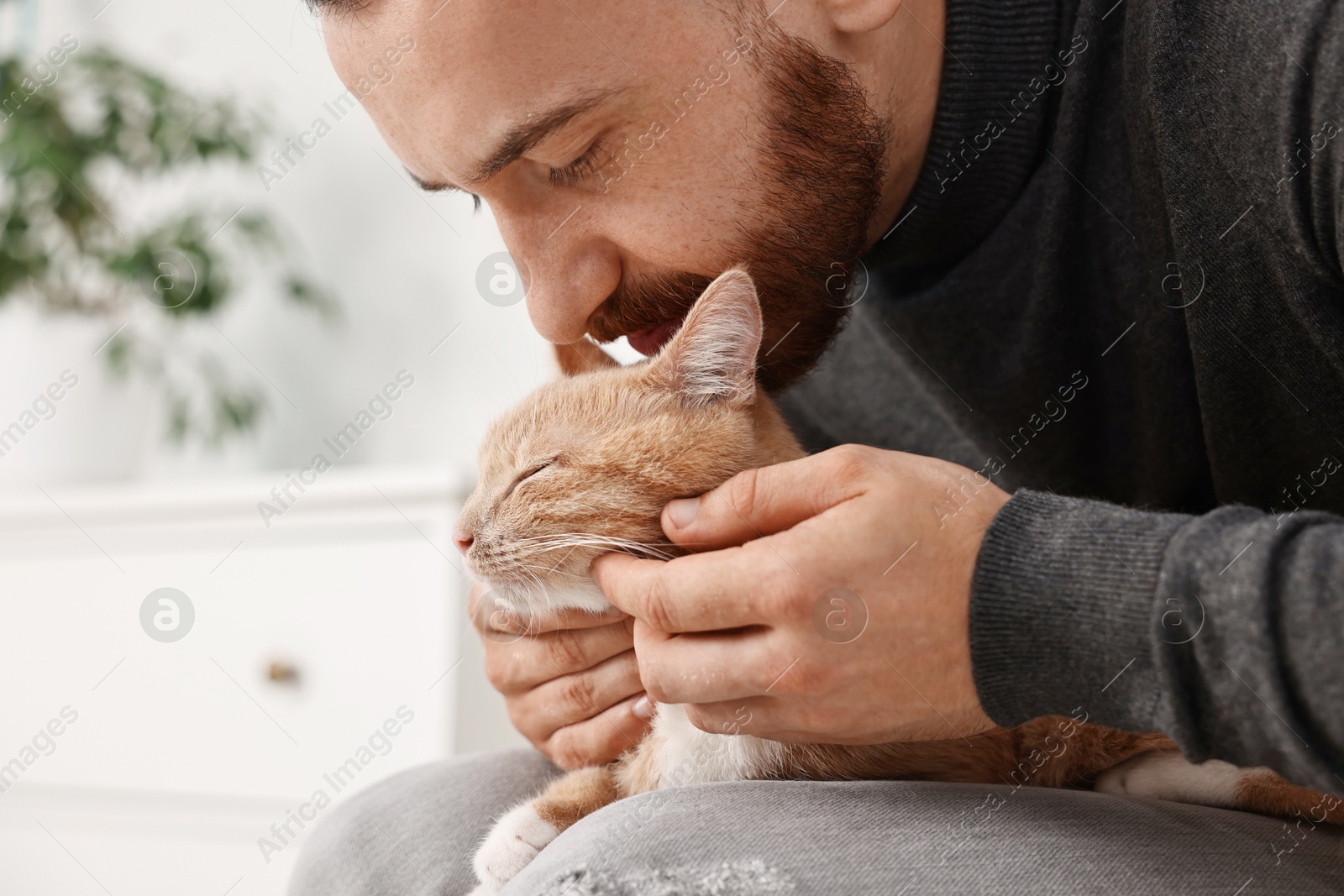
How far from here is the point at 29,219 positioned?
2.16 meters

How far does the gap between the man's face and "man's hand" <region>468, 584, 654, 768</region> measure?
12.9 inches

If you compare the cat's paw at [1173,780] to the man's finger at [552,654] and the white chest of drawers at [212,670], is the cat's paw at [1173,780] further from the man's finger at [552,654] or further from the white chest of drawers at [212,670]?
the white chest of drawers at [212,670]

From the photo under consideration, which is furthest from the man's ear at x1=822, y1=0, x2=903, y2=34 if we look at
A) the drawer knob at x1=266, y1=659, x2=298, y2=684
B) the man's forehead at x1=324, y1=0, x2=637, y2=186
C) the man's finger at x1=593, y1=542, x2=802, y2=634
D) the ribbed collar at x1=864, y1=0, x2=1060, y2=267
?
the drawer knob at x1=266, y1=659, x2=298, y2=684

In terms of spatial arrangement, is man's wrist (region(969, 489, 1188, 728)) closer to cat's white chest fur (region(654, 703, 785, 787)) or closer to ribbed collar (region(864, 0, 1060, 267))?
cat's white chest fur (region(654, 703, 785, 787))

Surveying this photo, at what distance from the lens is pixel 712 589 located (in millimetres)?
719

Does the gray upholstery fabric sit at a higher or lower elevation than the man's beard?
lower

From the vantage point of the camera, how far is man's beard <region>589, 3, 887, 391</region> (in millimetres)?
1004

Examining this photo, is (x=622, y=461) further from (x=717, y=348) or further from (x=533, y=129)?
(x=533, y=129)

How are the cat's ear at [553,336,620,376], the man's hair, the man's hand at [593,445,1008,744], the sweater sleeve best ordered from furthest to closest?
1. the cat's ear at [553,336,620,376]
2. the man's hair
3. the man's hand at [593,445,1008,744]
4. the sweater sleeve

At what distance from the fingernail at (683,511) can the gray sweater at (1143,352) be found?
0.19 metres

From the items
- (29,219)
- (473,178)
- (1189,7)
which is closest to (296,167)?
(29,219)

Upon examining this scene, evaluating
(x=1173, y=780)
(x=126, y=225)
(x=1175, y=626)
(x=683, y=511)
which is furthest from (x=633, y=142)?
(x=126, y=225)

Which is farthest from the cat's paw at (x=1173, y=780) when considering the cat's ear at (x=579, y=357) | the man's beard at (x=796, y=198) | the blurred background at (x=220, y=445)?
the blurred background at (x=220, y=445)

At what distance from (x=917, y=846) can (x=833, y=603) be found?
174 mm
